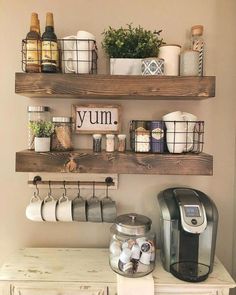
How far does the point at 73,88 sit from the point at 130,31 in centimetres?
39

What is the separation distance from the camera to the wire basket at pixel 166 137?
1.29 meters

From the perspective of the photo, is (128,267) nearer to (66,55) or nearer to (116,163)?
(116,163)

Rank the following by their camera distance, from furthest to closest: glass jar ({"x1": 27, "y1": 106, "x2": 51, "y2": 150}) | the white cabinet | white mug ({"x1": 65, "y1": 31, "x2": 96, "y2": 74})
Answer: glass jar ({"x1": 27, "y1": 106, "x2": 51, "y2": 150}) < white mug ({"x1": 65, "y1": 31, "x2": 96, "y2": 74}) < the white cabinet

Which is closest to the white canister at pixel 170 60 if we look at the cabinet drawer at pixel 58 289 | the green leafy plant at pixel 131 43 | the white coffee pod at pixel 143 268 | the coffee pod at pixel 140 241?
the green leafy plant at pixel 131 43

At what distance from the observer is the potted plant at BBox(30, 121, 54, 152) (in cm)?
130

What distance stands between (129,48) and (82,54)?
0.22m

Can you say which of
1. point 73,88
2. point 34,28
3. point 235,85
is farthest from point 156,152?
point 34,28

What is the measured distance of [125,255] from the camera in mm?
1199

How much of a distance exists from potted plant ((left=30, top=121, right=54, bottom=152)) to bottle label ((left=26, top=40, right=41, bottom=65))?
11.0 inches

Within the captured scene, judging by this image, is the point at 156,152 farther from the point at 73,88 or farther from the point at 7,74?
the point at 7,74

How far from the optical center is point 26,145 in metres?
1.50

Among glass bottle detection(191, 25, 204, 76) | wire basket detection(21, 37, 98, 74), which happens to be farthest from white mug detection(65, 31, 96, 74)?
glass bottle detection(191, 25, 204, 76)

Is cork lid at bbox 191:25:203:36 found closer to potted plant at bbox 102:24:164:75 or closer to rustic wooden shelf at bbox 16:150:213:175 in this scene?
potted plant at bbox 102:24:164:75

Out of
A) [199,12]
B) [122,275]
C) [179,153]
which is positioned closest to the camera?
[122,275]
